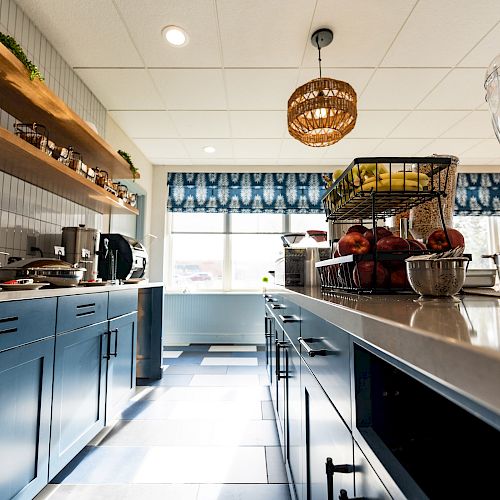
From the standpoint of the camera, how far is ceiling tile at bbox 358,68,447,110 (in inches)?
111

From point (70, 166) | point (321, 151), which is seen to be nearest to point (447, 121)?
point (321, 151)

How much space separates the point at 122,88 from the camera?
3045mm

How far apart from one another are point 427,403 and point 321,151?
4.20 m

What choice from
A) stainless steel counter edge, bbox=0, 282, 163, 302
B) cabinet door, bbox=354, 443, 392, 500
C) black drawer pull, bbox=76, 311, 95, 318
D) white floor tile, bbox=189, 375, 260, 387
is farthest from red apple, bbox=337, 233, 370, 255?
white floor tile, bbox=189, 375, 260, 387

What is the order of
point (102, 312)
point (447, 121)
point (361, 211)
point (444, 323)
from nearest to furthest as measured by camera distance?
point (444, 323)
point (361, 211)
point (102, 312)
point (447, 121)

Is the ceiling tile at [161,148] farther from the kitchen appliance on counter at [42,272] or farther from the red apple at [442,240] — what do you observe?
the red apple at [442,240]

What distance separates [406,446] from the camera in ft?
1.65

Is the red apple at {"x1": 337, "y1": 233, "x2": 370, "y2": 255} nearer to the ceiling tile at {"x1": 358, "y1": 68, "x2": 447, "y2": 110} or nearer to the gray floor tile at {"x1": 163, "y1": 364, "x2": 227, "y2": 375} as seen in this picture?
the ceiling tile at {"x1": 358, "y1": 68, "x2": 447, "y2": 110}

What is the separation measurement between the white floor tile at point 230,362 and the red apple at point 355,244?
3.07 meters

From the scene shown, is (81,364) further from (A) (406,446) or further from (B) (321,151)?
(B) (321,151)

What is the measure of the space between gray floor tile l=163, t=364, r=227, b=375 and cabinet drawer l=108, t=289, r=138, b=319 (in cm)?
116

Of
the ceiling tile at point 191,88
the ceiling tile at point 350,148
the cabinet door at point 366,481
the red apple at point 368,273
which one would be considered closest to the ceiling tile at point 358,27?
the ceiling tile at point 191,88

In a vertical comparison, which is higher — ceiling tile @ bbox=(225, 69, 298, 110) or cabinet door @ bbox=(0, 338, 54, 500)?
ceiling tile @ bbox=(225, 69, 298, 110)

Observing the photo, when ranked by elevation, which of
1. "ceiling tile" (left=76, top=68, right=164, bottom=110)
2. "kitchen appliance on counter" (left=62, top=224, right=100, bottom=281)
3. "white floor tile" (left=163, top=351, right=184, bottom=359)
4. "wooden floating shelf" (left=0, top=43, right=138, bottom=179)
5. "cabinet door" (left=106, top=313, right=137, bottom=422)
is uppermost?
"ceiling tile" (left=76, top=68, right=164, bottom=110)
